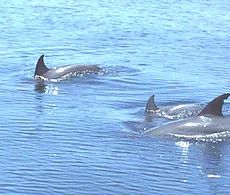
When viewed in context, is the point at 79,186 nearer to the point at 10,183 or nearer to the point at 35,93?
the point at 10,183

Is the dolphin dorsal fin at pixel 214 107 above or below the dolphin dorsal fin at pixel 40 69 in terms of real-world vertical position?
above

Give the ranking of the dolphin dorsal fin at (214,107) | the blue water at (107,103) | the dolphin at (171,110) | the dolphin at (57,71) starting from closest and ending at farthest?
the blue water at (107,103), the dolphin dorsal fin at (214,107), the dolphin at (171,110), the dolphin at (57,71)

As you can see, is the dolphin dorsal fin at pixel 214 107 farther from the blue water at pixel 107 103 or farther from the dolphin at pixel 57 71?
the dolphin at pixel 57 71

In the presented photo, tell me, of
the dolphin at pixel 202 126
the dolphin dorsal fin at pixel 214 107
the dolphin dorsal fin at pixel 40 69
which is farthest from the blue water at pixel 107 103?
the dolphin dorsal fin at pixel 214 107

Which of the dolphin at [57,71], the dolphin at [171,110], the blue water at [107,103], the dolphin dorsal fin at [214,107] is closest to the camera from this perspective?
the blue water at [107,103]

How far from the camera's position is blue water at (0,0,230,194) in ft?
51.3

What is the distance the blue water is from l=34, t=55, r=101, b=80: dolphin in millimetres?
586

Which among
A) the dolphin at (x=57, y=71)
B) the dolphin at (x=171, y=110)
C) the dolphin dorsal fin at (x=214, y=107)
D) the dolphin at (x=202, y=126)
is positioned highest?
the dolphin dorsal fin at (x=214, y=107)

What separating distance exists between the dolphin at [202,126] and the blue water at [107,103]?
37 centimetres

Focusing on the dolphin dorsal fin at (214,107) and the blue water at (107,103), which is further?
the dolphin dorsal fin at (214,107)

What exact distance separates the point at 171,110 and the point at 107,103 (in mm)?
2007

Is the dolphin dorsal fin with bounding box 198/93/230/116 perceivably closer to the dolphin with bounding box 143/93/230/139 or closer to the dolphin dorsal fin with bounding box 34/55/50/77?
the dolphin with bounding box 143/93/230/139

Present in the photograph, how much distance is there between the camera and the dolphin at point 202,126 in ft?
60.7

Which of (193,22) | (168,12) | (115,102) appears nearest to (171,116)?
(115,102)
